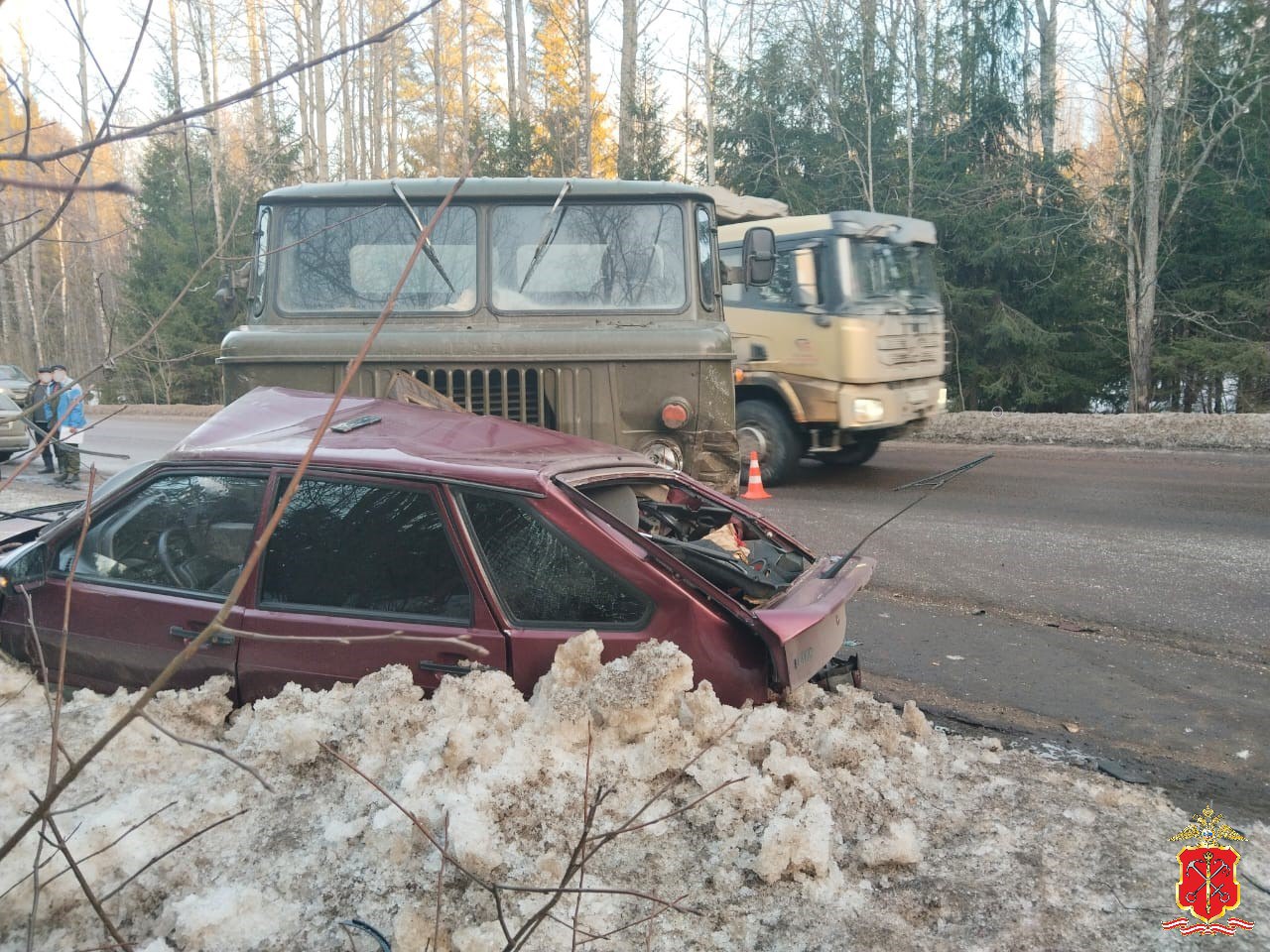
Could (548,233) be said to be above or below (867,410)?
above

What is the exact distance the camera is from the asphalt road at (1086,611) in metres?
4.09

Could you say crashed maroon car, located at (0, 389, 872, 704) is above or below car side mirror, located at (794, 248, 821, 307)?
below

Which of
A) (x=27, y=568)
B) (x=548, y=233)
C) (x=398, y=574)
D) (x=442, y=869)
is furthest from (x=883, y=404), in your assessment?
(x=442, y=869)

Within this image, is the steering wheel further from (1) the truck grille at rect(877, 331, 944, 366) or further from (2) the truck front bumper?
(1) the truck grille at rect(877, 331, 944, 366)

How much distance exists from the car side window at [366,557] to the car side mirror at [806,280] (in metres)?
8.35

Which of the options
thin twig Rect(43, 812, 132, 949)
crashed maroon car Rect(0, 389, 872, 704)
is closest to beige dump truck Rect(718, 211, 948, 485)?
crashed maroon car Rect(0, 389, 872, 704)

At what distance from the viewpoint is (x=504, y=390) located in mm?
5926

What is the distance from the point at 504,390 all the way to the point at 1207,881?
4.29 meters

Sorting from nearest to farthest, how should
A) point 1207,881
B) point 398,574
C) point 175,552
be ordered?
point 1207,881
point 398,574
point 175,552

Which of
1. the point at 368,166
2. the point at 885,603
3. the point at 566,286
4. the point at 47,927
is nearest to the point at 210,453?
the point at 47,927

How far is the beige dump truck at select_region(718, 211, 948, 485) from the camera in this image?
10.8 meters

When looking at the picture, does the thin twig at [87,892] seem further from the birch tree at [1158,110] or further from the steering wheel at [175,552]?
the birch tree at [1158,110]

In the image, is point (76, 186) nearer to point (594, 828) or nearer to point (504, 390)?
point (594, 828)

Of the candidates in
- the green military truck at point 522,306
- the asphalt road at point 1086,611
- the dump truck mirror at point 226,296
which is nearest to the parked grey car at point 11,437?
the dump truck mirror at point 226,296
